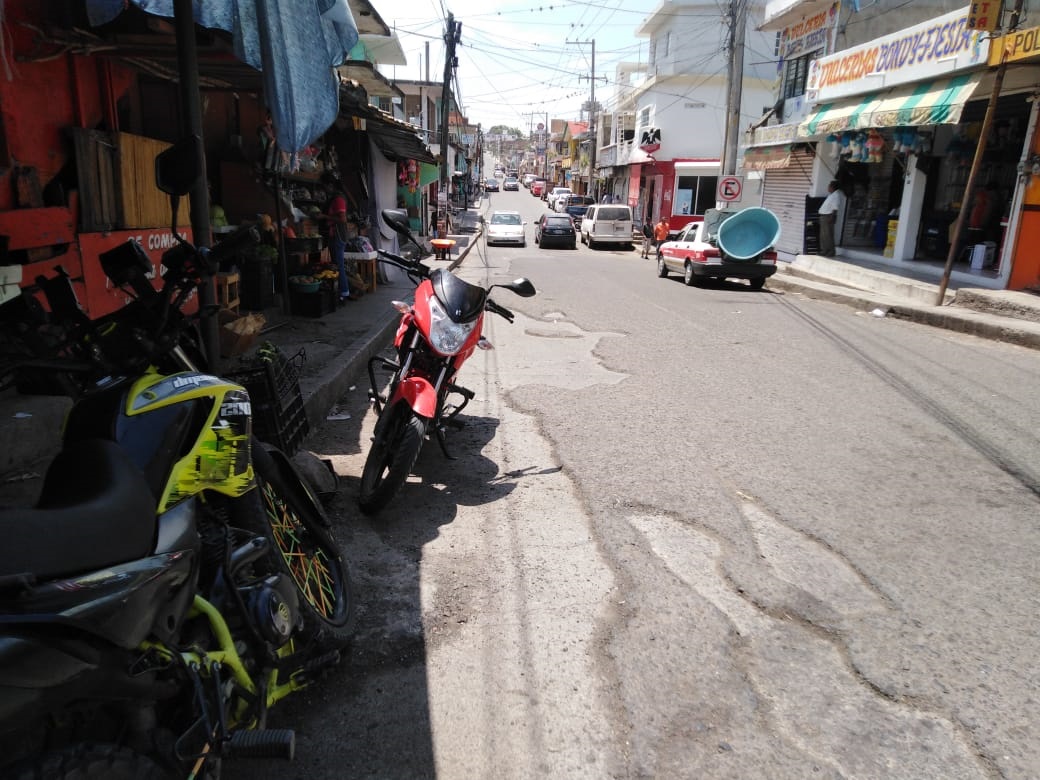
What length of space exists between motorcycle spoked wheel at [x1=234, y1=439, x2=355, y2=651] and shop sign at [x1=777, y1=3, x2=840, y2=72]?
20429 millimetres

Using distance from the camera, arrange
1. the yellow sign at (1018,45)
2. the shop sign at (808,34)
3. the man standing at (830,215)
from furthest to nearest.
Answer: the shop sign at (808,34) → the man standing at (830,215) → the yellow sign at (1018,45)

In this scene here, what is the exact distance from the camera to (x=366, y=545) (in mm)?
3803

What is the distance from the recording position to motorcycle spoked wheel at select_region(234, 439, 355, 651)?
2.44 metres

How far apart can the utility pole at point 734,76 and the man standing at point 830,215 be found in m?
3.18

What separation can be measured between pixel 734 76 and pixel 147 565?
2196cm

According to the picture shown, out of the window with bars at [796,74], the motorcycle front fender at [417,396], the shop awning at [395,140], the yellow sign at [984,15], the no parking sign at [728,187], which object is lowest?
the motorcycle front fender at [417,396]

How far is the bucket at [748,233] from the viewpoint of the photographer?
15.1 metres

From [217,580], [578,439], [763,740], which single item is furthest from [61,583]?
[578,439]

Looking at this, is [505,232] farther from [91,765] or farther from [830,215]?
[91,765]

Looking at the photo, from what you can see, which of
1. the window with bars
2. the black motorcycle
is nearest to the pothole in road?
the black motorcycle

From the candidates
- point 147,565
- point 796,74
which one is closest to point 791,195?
point 796,74

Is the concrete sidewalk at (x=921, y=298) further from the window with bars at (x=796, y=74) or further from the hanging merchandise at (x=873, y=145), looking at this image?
the window with bars at (x=796, y=74)

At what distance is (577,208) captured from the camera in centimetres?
4291

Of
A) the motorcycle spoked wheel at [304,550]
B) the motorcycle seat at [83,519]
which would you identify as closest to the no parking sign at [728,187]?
the motorcycle spoked wheel at [304,550]
